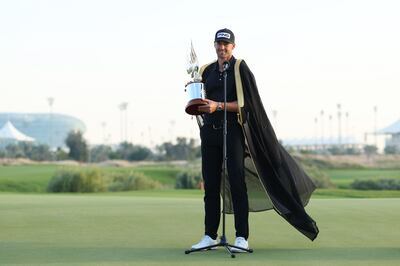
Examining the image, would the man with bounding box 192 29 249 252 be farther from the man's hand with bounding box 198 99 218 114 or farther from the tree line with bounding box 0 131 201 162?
the tree line with bounding box 0 131 201 162

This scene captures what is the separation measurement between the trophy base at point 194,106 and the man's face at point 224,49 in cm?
58

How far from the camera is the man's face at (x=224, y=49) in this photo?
7500 millimetres

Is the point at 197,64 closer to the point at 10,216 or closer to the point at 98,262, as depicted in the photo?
the point at 98,262

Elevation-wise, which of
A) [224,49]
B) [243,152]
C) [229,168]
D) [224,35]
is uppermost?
[224,35]

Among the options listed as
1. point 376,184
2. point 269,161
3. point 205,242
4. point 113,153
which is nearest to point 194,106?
point 269,161

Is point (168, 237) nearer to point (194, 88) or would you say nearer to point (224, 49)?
point (194, 88)

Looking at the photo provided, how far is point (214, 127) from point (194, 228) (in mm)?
2143

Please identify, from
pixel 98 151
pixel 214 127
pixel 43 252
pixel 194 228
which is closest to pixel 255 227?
pixel 194 228

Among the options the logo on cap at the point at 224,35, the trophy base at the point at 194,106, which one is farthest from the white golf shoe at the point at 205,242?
the logo on cap at the point at 224,35

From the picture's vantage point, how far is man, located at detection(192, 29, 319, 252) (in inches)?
294

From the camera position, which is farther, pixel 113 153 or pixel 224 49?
pixel 113 153

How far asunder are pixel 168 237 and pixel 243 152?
1.38 meters

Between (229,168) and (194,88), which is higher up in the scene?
(194,88)

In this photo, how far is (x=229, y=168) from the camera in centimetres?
756
